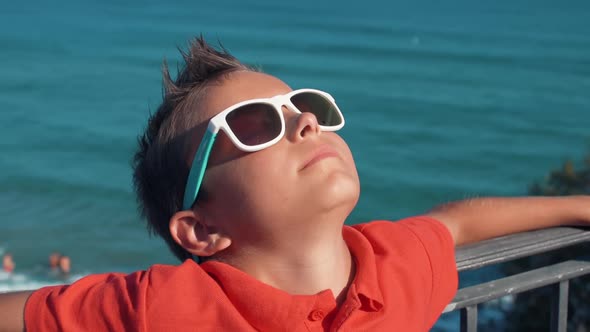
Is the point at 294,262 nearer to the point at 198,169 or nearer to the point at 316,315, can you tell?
the point at 316,315

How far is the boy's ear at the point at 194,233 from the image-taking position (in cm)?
176

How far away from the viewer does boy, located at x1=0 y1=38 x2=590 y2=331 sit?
1579mm

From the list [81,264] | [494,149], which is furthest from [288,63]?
[81,264]

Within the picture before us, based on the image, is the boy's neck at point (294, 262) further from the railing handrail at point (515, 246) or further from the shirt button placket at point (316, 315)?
the railing handrail at point (515, 246)

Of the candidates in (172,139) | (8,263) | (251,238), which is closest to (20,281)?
(8,263)

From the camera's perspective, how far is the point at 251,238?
172 cm

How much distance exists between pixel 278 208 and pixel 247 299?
0.67ft

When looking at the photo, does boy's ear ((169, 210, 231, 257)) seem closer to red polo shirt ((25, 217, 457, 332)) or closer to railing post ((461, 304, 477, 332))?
red polo shirt ((25, 217, 457, 332))

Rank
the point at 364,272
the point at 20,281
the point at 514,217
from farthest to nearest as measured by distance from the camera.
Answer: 1. the point at 20,281
2. the point at 514,217
3. the point at 364,272

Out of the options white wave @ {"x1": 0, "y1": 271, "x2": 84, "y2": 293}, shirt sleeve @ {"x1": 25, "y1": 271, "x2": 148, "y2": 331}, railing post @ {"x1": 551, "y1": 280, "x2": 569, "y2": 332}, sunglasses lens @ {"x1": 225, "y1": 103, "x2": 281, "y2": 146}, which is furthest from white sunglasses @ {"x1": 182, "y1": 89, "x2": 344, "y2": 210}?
white wave @ {"x1": 0, "y1": 271, "x2": 84, "y2": 293}

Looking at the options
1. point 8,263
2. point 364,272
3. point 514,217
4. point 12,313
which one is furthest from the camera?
point 8,263

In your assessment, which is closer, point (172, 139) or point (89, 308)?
point (89, 308)

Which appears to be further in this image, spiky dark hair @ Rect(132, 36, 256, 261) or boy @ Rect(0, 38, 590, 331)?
spiky dark hair @ Rect(132, 36, 256, 261)

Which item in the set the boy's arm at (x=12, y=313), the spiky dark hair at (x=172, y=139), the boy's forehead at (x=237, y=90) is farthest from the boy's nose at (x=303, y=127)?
the boy's arm at (x=12, y=313)
